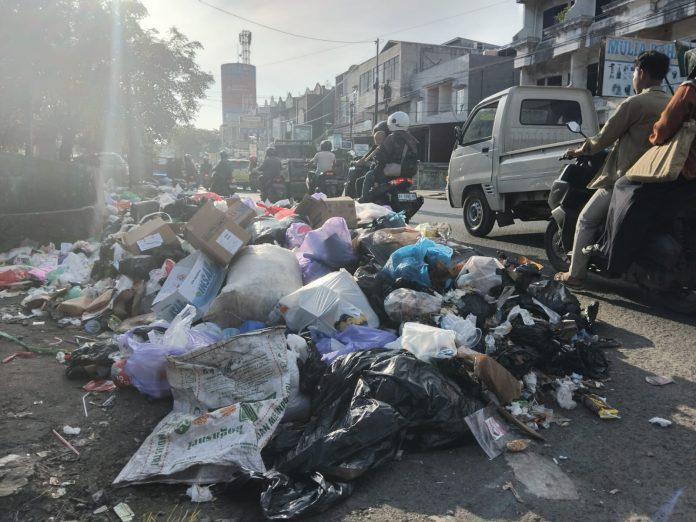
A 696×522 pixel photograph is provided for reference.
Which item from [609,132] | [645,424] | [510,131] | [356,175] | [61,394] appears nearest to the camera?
[645,424]

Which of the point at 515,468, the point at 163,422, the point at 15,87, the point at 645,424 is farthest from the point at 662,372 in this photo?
the point at 15,87

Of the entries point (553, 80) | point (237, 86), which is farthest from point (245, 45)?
point (553, 80)

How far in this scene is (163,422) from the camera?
2.65 m

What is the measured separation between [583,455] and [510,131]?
5587mm

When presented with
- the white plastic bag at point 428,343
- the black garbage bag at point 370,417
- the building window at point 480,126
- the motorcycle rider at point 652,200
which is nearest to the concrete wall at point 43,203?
the building window at point 480,126

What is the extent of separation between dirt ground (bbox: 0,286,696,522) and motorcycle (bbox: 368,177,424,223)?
16.7 feet

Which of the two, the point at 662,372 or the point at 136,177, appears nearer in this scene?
the point at 662,372

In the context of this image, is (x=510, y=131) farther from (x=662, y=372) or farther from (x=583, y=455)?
(x=583, y=455)

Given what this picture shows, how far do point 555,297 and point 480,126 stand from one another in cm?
455

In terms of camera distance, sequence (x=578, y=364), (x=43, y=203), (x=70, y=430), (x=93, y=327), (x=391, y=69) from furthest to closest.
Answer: (x=391, y=69) < (x=43, y=203) < (x=93, y=327) < (x=578, y=364) < (x=70, y=430)

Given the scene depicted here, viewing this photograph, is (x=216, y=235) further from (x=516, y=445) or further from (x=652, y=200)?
(x=652, y=200)

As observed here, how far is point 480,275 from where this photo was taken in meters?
3.96

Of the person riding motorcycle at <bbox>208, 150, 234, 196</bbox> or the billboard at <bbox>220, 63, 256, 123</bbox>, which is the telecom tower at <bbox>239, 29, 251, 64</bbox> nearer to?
the billboard at <bbox>220, 63, 256, 123</bbox>

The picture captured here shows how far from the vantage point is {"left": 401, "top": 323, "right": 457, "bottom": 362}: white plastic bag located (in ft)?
9.40
